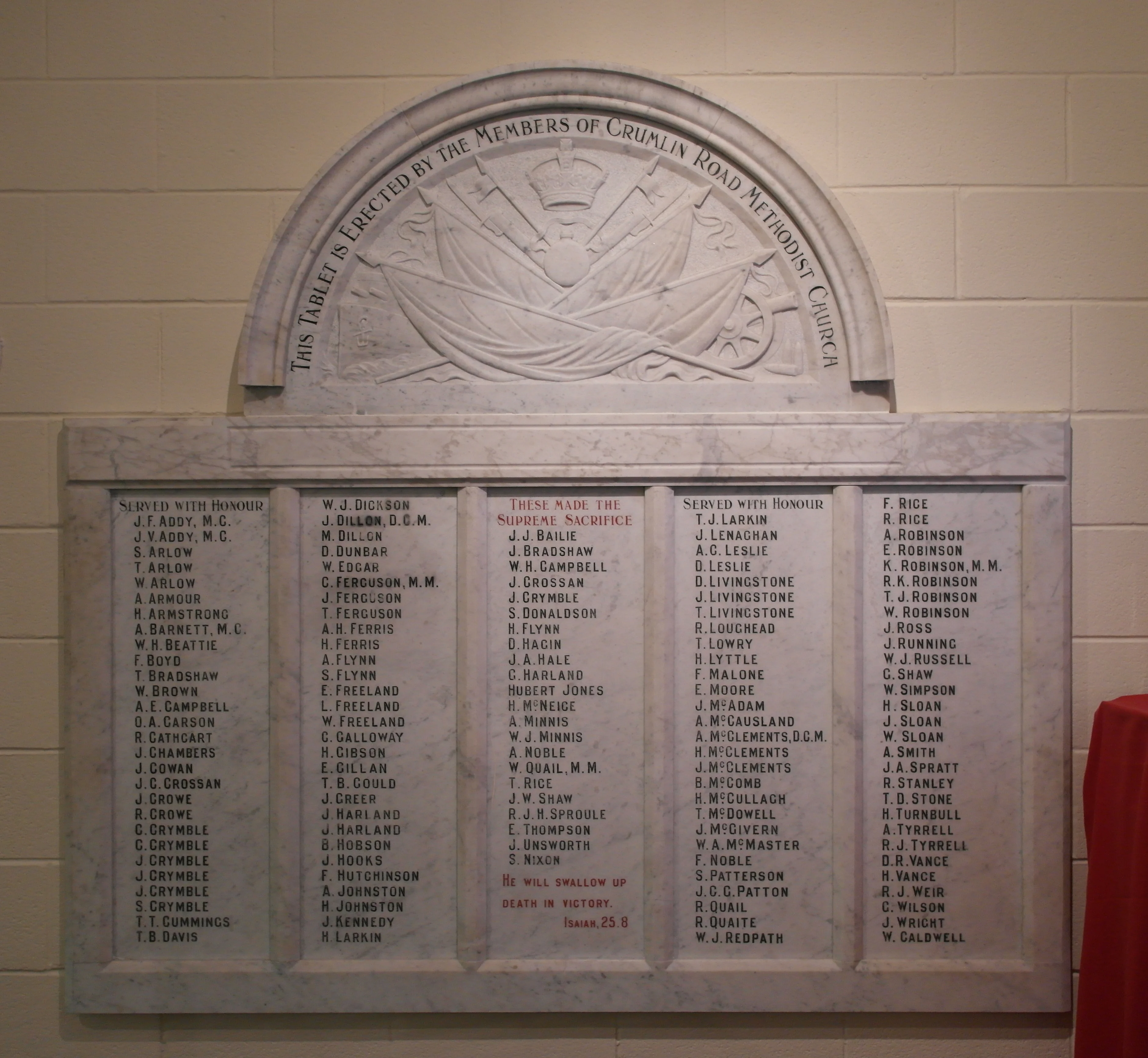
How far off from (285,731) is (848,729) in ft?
4.24

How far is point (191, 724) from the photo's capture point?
2.03 meters

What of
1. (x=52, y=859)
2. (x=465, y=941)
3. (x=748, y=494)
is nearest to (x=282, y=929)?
(x=465, y=941)

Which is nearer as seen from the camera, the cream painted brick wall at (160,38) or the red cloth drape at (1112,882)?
the red cloth drape at (1112,882)

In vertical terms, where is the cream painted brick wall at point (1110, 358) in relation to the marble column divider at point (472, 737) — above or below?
above

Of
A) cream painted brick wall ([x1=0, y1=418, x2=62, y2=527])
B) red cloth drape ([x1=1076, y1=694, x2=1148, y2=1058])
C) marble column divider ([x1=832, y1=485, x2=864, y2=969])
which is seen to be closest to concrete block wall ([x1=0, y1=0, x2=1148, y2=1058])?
cream painted brick wall ([x1=0, y1=418, x2=62, y2=527])

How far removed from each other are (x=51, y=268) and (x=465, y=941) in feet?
6.09

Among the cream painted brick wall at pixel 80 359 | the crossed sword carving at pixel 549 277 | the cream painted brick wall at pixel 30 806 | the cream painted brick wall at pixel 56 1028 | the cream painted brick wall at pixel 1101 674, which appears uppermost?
the crossed sword carving at pixel 549 277

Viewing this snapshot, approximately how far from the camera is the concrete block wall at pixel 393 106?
2.04 metres

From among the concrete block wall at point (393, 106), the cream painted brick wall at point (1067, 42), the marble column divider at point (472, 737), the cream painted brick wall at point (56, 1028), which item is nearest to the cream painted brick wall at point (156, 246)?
the concrete block wall at point (393, 106)

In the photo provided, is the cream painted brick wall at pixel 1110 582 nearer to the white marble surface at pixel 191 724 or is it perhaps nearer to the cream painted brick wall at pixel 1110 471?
the cream painted brick wall at pixel 1110 471

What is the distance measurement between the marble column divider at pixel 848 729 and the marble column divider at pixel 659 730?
0.38 m

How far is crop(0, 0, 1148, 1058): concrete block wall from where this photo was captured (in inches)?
80.4

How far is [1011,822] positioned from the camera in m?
2.00

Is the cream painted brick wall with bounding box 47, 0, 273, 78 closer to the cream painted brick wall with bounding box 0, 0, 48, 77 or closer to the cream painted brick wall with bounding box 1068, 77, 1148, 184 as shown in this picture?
the cream painted brick wall with bounding box 0, 0, 48, 77
